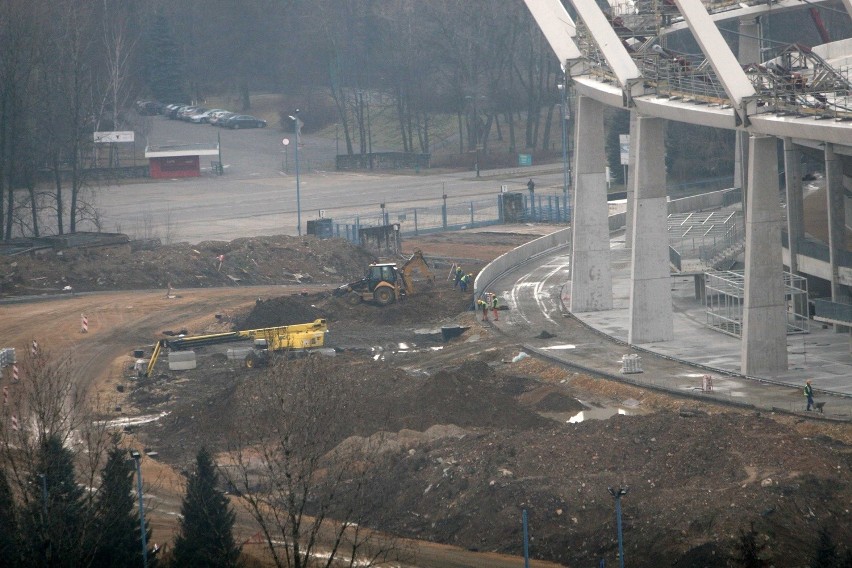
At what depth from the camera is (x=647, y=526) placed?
63.8ft

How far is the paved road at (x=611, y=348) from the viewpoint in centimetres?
2898

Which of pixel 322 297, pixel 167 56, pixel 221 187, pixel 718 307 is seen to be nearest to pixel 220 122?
pixel 167 56

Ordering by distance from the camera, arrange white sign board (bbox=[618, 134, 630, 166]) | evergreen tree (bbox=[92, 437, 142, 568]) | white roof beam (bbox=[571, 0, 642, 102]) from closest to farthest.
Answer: evergreen tree (bbox=[92, 437, 142, 568])
white roof beam (bbox=[571, 0, 642, 102])
white sign board (bbox=[618, 134, 630, 166])

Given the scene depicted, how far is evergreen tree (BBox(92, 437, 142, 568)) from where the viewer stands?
1673 cm

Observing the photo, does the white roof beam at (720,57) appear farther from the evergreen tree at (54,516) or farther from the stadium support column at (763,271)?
the evergreen tree at (54,516)

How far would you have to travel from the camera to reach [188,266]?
52.6 meters

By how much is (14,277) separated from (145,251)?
6.86 m

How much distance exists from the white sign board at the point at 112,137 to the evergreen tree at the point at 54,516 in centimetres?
7208

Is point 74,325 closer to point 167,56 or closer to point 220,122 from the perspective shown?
point 220,122

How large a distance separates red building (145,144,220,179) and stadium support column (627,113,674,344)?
56.7m

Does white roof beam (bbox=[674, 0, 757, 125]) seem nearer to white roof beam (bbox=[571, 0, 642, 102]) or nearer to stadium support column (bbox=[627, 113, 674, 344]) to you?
white roof beam (bbox=[571, 0, 642, 102])

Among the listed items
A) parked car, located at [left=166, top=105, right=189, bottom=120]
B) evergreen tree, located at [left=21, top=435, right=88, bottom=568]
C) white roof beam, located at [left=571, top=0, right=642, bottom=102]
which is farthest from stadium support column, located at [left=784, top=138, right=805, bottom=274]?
parked car, located at [left=166, top=105, right=189, bottom=120]

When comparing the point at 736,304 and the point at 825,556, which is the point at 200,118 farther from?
the point at 825,556

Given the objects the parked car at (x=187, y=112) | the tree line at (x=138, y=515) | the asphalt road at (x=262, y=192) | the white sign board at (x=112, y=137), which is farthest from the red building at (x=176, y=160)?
the tree line at (x=138, y=515)
